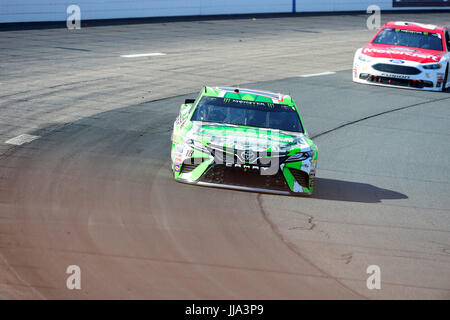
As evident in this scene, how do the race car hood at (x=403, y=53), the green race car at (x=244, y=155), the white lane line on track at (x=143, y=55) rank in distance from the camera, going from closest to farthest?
the green race car at (x=244, y=155) < the race car hood at (x=403, y=53) < the white lane line on track at (x=143, y=55)

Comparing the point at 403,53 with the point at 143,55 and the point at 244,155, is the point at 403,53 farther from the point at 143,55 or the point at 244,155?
the point at 244,155

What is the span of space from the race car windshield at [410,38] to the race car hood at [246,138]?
11.9m

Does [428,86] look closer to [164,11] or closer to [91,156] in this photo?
[91,156]

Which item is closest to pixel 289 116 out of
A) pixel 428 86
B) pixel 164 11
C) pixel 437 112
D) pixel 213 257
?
pixel 213 257

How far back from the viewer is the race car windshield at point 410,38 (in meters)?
21.2

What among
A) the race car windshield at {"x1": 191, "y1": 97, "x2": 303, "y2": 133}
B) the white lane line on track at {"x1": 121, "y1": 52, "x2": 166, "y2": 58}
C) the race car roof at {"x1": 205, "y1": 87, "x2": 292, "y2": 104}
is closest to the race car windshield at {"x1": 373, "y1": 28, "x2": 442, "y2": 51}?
the white lane line on track at {"x1": 121, "y1": 52, "x2": 166, "y2": 58}

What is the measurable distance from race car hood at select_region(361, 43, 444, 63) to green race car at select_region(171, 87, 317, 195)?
10462mm

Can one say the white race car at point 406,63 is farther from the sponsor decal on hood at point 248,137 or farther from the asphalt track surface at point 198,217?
the sponsor decal on hood at point 248,137

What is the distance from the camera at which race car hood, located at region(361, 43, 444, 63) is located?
2027cm

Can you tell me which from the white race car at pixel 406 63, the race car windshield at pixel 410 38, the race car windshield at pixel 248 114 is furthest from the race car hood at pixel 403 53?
the race car windshield at pixel 248 114

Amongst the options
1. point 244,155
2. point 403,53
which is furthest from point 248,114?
point 403,53

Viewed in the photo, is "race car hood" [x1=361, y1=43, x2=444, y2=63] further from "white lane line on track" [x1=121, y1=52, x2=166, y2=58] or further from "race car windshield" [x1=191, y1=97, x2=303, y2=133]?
"race car windshield" [x1=191, y1=97, x2=303, y2=133]

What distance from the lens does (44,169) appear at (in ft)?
34.7
